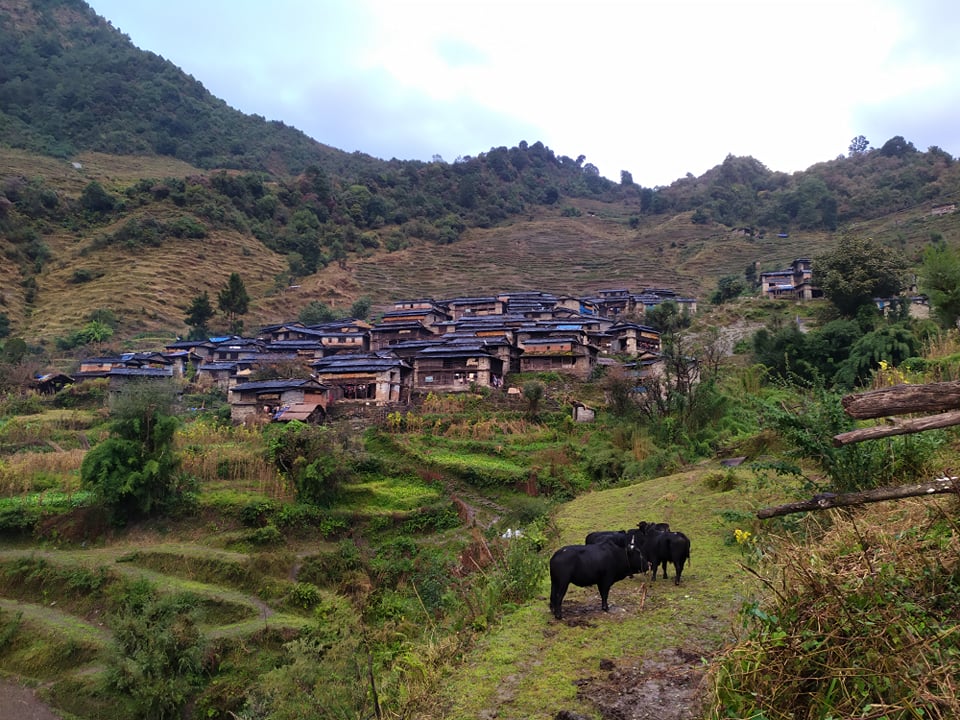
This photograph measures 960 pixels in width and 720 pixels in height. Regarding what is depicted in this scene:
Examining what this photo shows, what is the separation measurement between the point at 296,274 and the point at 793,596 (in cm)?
7721

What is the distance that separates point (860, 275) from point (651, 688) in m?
38.6

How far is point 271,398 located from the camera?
3334cm

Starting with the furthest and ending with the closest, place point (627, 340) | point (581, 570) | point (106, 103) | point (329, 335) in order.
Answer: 1. point (106, 103)
2. point (329, 335)
3. point (627, 340)
4. point (581, 570)

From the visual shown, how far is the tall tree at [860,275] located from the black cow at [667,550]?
113 ft

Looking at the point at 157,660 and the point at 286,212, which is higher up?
the point at 286,212

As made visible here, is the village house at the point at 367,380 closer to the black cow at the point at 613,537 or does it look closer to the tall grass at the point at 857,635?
the black cow at the point at 613,537

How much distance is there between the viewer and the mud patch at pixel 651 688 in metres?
4.29

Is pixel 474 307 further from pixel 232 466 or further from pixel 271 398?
pixel 232 466

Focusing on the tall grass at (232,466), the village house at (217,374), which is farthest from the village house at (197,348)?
the tall grass at (232,466)

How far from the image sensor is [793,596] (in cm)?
361

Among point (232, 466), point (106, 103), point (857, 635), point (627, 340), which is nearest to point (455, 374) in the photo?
point (627, 340)

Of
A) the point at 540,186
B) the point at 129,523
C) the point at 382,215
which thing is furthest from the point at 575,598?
the point at 540,186

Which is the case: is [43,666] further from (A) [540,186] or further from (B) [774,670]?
(A) [540,186]

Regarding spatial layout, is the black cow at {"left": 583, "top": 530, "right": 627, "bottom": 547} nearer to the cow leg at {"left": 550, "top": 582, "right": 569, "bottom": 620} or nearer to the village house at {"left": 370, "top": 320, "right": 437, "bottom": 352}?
the cow leg at {"left": 550, "top": 582, "right": 569, "bottom": 620}
